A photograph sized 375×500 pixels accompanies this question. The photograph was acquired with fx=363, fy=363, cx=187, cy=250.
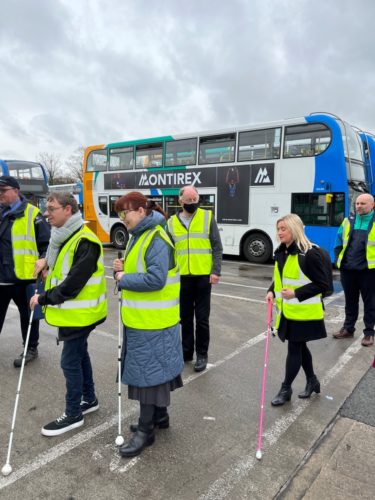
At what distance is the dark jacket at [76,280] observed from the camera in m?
2.59

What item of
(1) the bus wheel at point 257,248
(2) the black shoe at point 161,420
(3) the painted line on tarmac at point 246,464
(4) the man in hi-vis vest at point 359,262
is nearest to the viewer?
(3) the painted line on tarmac at point 246,464

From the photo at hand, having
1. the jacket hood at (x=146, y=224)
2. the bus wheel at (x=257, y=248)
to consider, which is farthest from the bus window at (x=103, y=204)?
the jacket hood at (x=146, y=224)

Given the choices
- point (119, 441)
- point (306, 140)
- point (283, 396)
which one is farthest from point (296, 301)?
point (306, 140)

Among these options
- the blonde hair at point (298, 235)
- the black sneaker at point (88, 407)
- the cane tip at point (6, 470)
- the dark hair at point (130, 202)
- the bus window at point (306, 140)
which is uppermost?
the bus window at point (306, 140)

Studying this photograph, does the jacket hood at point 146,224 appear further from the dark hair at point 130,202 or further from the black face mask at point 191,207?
the black face mask at point 191,207

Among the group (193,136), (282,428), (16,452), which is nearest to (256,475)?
(282,428)

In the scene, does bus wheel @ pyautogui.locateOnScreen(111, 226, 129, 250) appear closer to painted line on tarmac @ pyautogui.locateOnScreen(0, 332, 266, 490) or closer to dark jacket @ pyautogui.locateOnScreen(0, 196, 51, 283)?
dark jacket @ pyautogui.locateOnScreen(0, 196, 51, 283)

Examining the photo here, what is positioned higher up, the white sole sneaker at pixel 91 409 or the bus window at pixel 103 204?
the bus window at pixel 103 204

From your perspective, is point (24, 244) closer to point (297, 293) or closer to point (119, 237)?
point (297, 293)

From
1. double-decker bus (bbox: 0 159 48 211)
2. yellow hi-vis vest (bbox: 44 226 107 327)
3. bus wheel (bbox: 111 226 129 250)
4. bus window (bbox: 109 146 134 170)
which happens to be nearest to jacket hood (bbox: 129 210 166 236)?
yellow hi-vis vest (bbox: 44 226 107 327)

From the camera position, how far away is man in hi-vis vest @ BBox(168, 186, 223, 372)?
389 cm

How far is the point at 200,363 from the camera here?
3947 mm

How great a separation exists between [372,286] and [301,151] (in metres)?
6.13

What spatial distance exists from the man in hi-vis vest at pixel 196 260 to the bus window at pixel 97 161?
11549 mm
